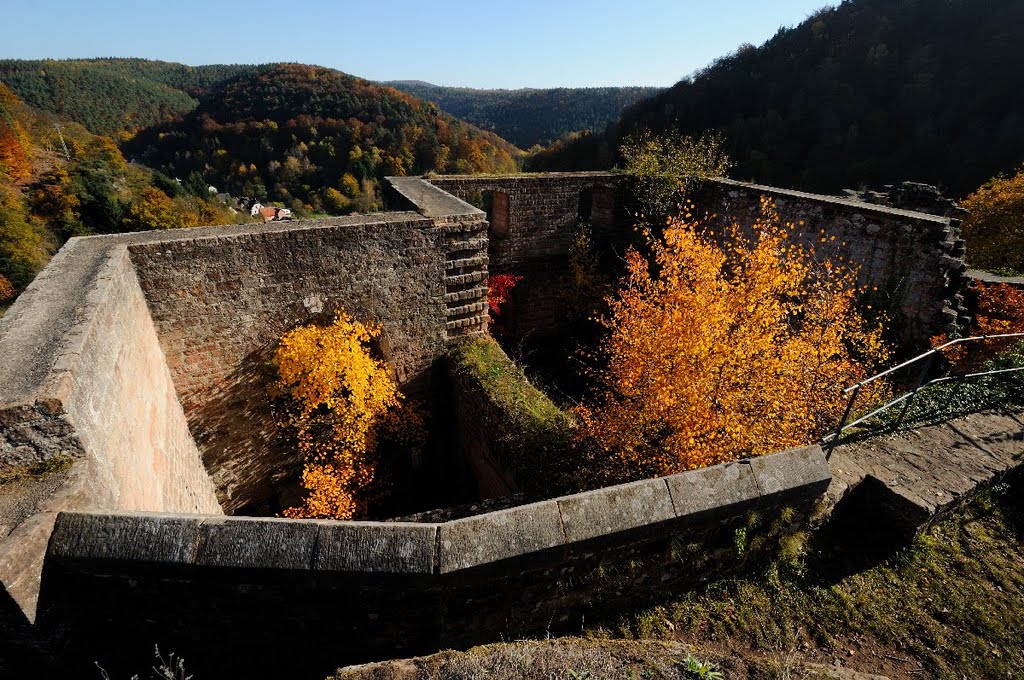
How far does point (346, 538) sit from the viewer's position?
10.1 feet

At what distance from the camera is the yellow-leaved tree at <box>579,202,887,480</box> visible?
23.1 ft

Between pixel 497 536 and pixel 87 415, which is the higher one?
pixel 87 415

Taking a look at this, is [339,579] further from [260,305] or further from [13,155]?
[13,155]

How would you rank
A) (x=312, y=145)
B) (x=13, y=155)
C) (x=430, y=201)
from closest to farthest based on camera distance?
(x=430, y=201)
(x=13, y=155)
(x=312, y=145)

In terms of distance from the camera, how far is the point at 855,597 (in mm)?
3875

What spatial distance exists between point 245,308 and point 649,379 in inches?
252

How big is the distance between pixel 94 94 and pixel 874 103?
107 metres

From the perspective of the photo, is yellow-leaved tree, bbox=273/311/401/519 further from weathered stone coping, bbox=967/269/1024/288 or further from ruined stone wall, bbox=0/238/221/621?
weathered stone coping, bbox=967/269/1024/288

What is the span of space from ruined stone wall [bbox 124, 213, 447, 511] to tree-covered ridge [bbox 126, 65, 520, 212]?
57463mm

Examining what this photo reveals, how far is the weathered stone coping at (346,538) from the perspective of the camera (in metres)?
3.02

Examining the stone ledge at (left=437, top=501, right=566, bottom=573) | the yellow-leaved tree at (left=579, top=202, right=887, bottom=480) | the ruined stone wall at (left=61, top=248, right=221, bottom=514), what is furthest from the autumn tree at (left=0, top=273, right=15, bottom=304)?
the stone ledge at (left=437, top=501, right=566, bottom=573)

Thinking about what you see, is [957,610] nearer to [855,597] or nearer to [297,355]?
[855,597]

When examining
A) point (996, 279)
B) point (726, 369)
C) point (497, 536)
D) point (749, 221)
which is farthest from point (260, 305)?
point (996, 279)

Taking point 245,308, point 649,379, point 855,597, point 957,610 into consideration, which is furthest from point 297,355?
point 957,610
